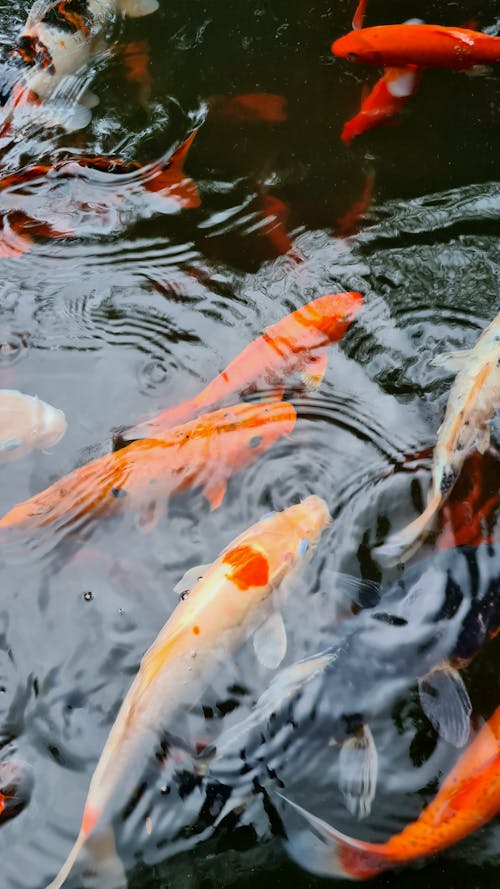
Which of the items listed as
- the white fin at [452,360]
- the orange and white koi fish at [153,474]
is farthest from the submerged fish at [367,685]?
the white fin at [452,360]

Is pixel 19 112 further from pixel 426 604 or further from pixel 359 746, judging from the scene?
pixel 359 746

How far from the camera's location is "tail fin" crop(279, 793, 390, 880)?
2191 millimetres

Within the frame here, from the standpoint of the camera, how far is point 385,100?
4051 millimetres

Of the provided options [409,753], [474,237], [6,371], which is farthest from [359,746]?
[474,237]

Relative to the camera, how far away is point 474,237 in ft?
11.7

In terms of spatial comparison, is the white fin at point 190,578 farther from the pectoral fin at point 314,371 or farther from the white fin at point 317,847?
the pectoral fin at point 314,371

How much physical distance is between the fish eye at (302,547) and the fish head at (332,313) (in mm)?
1008

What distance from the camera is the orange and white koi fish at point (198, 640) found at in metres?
2.24

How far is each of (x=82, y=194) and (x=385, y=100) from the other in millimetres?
1729

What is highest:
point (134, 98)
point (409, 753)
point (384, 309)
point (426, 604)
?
point (134, 98)

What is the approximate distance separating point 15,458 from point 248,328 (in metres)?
1.16

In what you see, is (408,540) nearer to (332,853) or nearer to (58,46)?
(332,853)

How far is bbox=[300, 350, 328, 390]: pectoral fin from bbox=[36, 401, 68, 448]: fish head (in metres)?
1.03

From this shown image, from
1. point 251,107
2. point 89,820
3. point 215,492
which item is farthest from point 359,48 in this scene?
point 89,820
